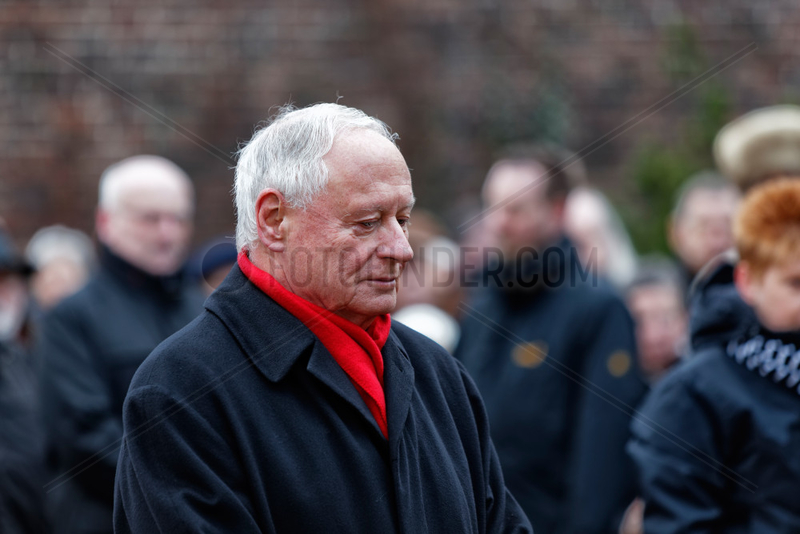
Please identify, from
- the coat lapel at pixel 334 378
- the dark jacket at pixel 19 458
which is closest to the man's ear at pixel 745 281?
the coat lapel at pixel 334 378

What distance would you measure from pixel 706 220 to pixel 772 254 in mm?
2768

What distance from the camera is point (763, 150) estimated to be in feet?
14.9

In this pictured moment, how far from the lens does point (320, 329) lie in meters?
2.33

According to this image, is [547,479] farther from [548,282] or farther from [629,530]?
[548,282]

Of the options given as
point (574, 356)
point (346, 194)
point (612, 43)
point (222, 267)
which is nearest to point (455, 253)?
point (222, 267)

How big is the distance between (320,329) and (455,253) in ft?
16.2

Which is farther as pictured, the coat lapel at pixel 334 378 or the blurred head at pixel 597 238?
the blurred head at pixel 597 238

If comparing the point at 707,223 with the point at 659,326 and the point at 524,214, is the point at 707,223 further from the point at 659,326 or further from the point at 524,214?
the point at 524,214

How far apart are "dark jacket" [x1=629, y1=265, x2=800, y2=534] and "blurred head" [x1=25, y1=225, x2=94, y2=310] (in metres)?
5.80

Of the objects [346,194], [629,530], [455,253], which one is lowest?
[629,530]

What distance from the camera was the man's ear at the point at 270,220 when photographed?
93.9 inches

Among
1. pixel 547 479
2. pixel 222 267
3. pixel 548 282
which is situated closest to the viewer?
pixel 547 479

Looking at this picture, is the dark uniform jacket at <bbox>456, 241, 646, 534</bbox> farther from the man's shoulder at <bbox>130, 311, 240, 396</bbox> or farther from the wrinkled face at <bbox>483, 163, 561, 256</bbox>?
the man's shoulder at <bbox>130, 311, 240, 396</bbox>

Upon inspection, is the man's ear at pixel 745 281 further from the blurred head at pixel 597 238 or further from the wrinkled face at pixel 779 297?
the blurred head at pixel 597 238
